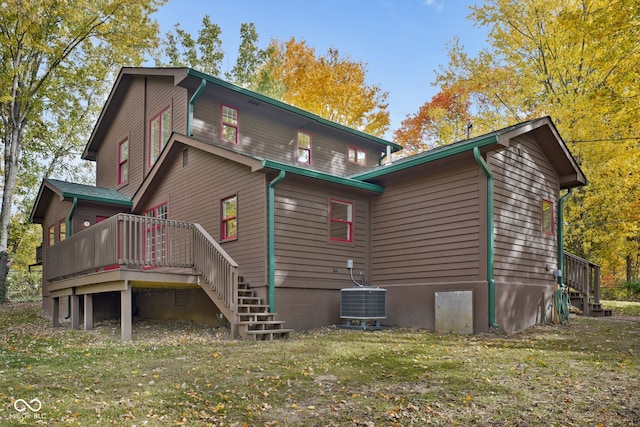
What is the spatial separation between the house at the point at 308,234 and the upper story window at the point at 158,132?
119 mm

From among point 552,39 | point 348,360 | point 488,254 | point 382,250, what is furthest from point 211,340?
point 552,39

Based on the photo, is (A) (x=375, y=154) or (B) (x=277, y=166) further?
(A) (x=375, y=154)

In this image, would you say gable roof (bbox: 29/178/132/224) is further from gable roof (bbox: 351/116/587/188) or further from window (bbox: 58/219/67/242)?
gable roof (bbox: 351/116/587/188)

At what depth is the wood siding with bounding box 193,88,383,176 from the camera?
50.9 feet

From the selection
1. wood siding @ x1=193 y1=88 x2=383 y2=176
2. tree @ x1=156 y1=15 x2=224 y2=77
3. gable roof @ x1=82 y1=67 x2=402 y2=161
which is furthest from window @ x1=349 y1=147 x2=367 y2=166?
tree @ x1=156 y1=15 x2=224 y2=77

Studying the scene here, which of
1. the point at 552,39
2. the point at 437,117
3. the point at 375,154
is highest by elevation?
the point at 552,39

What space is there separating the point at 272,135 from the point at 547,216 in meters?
8.90

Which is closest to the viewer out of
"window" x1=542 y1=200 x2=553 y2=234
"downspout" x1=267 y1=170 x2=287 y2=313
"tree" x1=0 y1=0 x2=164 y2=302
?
"downspout" x1=267 y1=170 x2=287 y2=313

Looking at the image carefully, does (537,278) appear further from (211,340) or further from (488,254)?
(211,340)

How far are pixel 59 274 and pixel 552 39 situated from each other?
61.4 ft

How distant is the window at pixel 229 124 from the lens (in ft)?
52.3

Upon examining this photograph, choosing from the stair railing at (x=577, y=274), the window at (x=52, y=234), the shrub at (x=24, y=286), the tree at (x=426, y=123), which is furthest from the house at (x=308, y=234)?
the tree at (x=426, y=123)

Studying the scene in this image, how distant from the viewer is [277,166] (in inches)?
452

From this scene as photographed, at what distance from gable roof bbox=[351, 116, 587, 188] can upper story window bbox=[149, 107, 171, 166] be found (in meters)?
6.64
